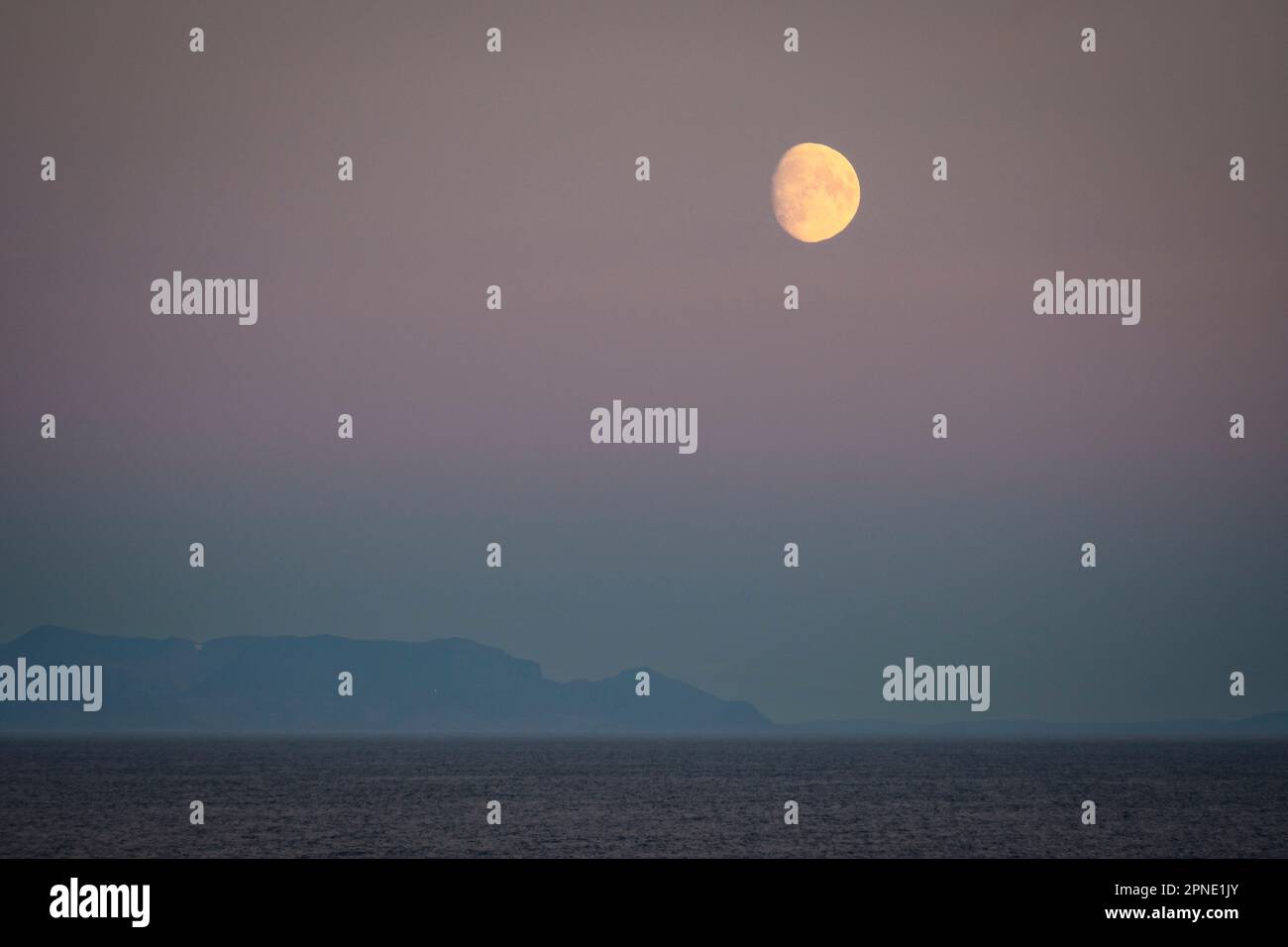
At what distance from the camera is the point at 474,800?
99.4 meters

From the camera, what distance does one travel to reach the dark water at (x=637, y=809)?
226 feet

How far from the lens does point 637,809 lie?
9062 centimetres

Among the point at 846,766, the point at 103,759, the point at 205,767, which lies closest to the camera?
the point at 205,767

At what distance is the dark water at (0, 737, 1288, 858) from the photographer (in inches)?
2712

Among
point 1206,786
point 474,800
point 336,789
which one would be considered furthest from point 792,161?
point 1206,786
